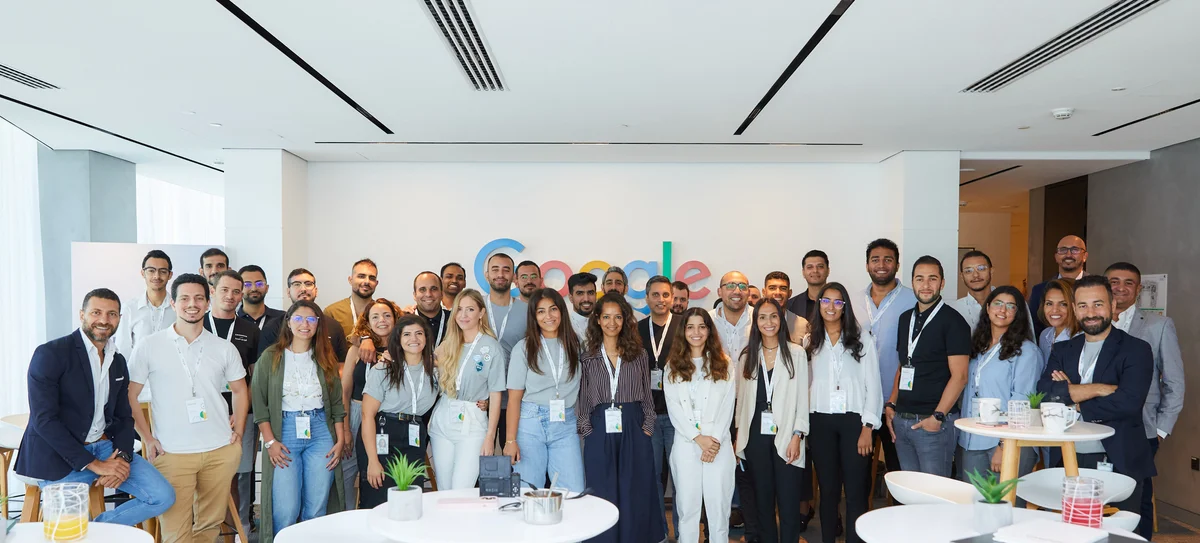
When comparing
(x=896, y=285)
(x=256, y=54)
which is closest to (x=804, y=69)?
(x=896, y=285)

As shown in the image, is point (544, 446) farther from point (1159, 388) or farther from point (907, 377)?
point (1159, 388)

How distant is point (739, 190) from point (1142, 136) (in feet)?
11.1

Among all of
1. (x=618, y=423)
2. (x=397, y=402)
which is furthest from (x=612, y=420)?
(x=397, y=402)

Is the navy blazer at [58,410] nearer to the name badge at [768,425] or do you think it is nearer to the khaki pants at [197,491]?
the khaki pants at [197,491]

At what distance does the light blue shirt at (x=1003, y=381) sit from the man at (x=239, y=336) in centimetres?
439

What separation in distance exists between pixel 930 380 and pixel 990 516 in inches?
93.2

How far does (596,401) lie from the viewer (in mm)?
4648

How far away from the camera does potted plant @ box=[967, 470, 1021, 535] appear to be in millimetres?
→ 2770

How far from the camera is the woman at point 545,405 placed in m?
4.59

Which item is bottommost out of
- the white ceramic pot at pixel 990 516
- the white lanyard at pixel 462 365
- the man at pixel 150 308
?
the white ceramic pot at pixel 990 516

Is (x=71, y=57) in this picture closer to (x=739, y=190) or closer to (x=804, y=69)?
(x=804, y=69)

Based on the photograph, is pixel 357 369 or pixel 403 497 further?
pixel 357 369

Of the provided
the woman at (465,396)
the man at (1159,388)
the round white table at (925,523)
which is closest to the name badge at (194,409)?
the woman at (465,396)

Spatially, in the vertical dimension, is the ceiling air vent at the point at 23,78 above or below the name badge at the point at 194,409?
above
